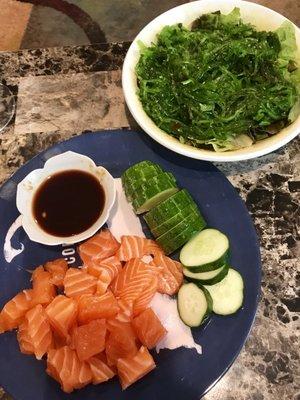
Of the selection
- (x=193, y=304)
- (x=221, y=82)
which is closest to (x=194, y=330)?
(x=193, y=304)

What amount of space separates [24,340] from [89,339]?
10.5 inches

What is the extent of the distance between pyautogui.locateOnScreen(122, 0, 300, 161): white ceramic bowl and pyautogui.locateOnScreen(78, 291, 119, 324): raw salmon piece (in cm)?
71

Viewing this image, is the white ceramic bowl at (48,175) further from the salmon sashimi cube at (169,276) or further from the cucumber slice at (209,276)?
the cucumber slice at (209,276)

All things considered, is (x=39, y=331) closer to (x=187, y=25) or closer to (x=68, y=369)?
(x=68, y=369)

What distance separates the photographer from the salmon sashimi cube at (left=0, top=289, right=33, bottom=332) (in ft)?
5.57

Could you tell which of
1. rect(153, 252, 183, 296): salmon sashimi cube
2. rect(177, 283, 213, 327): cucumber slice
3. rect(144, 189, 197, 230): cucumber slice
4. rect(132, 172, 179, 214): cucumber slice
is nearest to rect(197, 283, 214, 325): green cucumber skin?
rect(177, 283, 213, 327): cucumber slice

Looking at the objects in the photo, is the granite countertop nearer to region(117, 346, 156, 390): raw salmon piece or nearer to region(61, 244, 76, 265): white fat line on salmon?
region(117, 346, 156, 390): raw salmon piece

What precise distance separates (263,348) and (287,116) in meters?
1.01

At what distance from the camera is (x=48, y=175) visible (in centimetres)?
198

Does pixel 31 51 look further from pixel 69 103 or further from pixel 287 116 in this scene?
pixel 287 116

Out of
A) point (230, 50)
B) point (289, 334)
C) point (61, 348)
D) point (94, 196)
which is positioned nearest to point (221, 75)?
point (230, 50)

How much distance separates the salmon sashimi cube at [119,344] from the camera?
158cm

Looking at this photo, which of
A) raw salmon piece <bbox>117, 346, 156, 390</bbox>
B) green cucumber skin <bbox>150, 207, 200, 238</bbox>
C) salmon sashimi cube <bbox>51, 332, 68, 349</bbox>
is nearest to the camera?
raw salmon piece <bbox>117, 346, 156, 390</bbox>

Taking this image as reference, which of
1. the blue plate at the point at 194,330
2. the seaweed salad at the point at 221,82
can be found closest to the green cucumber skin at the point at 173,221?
the blue plate at the point at 194,330
